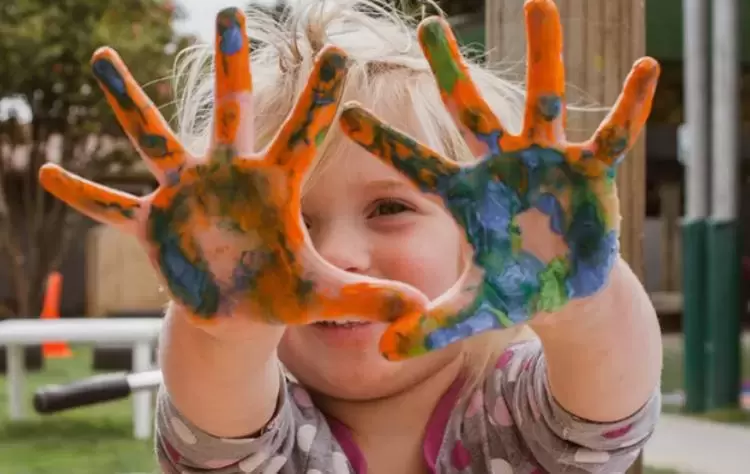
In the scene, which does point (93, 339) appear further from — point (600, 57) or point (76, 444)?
point (600, 57)

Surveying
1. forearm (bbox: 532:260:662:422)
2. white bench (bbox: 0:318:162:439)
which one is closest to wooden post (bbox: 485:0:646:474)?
forearm (bbox: 532:260:662:422)

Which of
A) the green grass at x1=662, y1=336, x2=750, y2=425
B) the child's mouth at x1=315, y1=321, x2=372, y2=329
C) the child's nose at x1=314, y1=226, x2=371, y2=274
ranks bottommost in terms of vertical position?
the green grass at x1=662, y1=336, x2=750, y2=425

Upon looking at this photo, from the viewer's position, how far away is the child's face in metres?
0.60

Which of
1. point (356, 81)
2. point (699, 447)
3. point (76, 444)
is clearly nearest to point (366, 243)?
point (356, 81)

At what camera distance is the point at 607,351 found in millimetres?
513

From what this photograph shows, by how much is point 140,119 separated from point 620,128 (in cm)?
22

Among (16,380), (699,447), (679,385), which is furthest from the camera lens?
(679,385)

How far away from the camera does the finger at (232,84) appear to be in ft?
1.41

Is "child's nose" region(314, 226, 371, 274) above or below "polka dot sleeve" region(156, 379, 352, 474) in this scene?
above

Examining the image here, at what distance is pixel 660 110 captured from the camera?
5715 millimetres

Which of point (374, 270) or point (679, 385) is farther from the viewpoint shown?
point (679, 385)

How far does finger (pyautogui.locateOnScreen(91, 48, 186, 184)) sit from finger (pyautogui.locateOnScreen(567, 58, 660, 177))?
182 mm

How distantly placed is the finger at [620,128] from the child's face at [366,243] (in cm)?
17

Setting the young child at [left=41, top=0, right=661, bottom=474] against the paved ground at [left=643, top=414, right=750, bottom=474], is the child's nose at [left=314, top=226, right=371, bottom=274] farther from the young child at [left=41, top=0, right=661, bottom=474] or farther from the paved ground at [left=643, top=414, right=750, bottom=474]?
the paved ground at [left=643, top=414, right=750, bottom=474]
